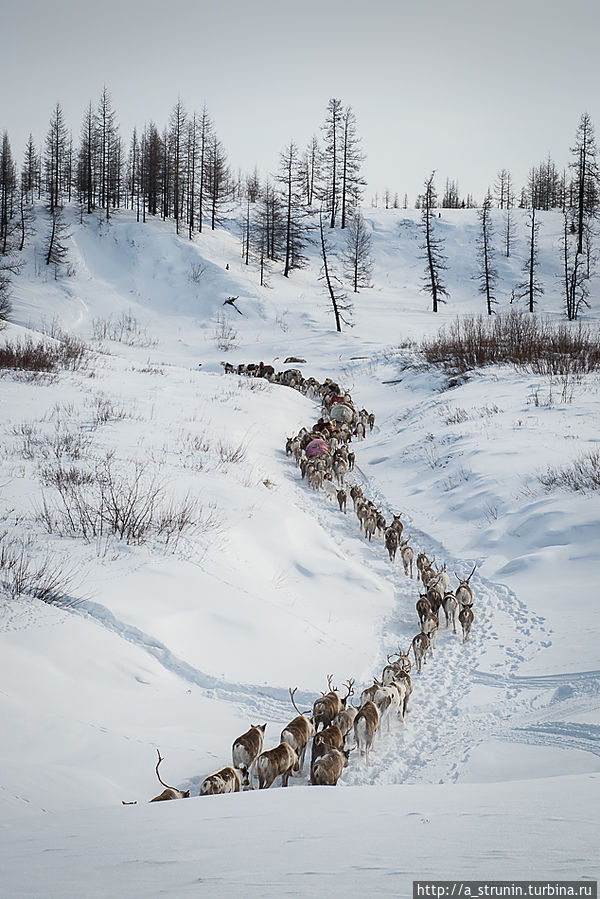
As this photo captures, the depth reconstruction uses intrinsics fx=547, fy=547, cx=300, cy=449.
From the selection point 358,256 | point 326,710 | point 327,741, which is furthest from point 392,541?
point 358,256

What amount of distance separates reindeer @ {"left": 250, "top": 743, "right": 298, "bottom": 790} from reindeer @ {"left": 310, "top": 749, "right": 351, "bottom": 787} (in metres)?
0.16

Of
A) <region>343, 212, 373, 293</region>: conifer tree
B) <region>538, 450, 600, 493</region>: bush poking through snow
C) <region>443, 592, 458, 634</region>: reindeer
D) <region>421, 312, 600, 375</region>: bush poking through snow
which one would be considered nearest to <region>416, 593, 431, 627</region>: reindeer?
<region>443, 592, 458, 634</region>: reindeer

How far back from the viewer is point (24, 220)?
160 feet

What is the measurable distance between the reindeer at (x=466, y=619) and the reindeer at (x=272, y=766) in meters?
3.13

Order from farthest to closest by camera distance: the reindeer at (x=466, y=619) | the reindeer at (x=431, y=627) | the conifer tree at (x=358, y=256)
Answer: the conifer tree at (x=358, y=256) → the reindeer at (x=466, y=619) → the reindeer at (x=431, y=627)

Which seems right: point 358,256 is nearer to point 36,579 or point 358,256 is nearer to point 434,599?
point 434,599

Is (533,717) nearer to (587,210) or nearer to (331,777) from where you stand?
(331,777)

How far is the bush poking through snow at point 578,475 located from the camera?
875cm

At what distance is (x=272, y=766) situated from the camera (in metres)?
3.41

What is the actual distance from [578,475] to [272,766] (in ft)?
25.1

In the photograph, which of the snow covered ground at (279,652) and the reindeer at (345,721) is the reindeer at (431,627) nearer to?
the snow covered ground at (279,652)

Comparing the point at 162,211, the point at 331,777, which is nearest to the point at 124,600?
the point at 331,777

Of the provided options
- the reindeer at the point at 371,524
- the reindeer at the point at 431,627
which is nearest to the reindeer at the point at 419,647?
the reindeer at the point at 431,627

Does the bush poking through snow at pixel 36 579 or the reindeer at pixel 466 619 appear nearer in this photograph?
the bush poking through snow at pixel 36 579
